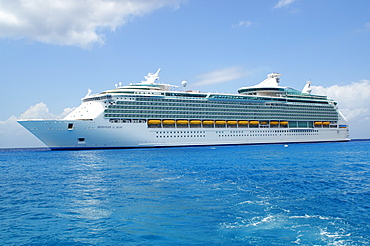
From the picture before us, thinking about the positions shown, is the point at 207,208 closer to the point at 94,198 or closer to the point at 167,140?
the point at 94,198

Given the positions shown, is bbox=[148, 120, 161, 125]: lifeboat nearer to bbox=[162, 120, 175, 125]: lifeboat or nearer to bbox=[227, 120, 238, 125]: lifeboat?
bbox=[162, 120, 175, 125]: lifeboat

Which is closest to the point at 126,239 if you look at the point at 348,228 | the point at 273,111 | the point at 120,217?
the point at 120,217

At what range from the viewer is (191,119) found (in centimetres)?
6756

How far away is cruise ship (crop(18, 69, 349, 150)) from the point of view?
5422cm

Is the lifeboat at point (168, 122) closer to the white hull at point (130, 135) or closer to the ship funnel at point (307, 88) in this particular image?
the white hull at point (130, 135)

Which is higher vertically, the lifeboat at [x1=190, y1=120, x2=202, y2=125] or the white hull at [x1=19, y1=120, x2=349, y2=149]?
the lifeboat at [x1=190, y1=120, x2=202, y2=125]

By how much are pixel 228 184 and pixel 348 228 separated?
30.1 ft

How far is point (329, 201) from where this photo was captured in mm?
14570

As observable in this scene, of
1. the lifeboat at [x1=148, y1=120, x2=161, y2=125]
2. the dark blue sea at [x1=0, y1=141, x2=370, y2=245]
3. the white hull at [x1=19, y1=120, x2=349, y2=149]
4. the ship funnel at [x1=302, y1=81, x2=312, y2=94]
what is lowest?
the dark blue sea at [x1=0, y1=141, x2=370, y2=245]

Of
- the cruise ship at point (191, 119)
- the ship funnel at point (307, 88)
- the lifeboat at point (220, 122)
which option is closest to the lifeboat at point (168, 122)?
the cruise ship at point (191, 119)

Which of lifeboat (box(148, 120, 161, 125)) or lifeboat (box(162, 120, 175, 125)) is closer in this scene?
lifeboat (box(148, 120, 161, 125))

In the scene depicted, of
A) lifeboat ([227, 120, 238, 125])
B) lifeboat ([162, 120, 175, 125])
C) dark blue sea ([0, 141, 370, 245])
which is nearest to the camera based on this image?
dark blue sea ([0, 141, 370, 245])

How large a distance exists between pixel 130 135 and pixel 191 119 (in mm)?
15625

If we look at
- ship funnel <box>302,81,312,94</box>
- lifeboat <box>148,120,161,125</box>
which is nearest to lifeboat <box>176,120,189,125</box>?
lifeboat <box>148,120,161,125</box>
